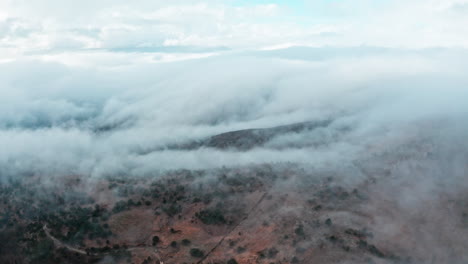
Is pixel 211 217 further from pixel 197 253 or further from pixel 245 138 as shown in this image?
pixel 245 138

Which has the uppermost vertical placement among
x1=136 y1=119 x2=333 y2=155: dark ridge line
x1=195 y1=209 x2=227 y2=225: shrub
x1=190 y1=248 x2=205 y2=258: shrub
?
x1=190 y1=248 x2=205 y2=258: shrub

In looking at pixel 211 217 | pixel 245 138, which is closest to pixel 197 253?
pixel 211 217

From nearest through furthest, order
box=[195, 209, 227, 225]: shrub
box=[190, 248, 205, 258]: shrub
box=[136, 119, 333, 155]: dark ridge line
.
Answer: box=[190, 248, 205, 258]: shrub → box=[195, 209, 227, 225]: shrub → box=[136, 119, 333, 155]: dark ridge line

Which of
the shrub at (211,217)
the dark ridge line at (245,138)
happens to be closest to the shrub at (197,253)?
the shrub at (211,217)

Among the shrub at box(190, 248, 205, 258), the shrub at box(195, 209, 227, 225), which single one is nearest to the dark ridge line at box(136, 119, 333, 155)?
the shrub at box(195, 209, 227, 225)

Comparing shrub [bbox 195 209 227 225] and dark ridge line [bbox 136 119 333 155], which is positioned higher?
shrub [bbox 195 209 227 225]

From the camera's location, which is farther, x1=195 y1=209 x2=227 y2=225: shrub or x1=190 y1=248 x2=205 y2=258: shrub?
x1=195 y1=209 x2=227 y2=225: shrub

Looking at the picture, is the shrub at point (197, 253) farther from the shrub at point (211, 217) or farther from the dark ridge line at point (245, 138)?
the dark ridge line at point (245, 138)

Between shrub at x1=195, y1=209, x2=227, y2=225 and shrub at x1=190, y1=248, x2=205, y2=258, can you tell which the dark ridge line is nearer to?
shrub at x1=195, y1=209, x2=227, y2=225

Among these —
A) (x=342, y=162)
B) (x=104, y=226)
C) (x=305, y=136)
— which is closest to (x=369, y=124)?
(x=305, y=136)

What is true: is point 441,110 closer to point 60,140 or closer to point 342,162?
point 342,162

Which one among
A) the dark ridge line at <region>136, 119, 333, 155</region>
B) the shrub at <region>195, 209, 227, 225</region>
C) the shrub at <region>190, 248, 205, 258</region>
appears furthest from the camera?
the dark ridge line at <region>136, 119, 333, 155</region>
